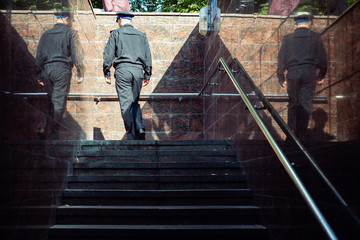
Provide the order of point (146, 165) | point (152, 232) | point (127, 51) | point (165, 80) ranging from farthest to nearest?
point (165, 80) < point (127, 51) < point (146, 165) < point (152, 232)

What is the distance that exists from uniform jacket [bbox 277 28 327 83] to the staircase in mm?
1211

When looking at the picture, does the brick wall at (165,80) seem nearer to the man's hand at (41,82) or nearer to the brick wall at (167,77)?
the brick wall at (167,77)

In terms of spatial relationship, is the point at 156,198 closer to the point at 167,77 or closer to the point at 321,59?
the point at 321,59

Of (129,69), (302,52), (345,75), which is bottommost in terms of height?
(345,75)

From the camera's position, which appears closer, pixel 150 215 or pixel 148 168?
pixel 150 215

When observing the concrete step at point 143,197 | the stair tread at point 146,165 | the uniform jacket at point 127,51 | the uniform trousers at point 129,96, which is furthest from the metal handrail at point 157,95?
the concrete step at point 143,197

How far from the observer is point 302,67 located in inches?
98.2

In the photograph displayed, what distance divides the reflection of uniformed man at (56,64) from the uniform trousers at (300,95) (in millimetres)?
1594

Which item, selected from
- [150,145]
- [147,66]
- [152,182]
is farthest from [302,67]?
[147,66]

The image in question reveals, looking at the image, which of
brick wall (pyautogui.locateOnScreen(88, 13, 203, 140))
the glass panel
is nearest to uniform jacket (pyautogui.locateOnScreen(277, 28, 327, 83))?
the glass panel

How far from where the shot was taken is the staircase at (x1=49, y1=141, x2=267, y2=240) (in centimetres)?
320

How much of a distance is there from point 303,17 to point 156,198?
195cm

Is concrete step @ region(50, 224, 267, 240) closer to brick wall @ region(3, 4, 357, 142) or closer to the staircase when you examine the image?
the staircase

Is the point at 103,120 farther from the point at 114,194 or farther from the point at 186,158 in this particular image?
→ the point at 114,194
